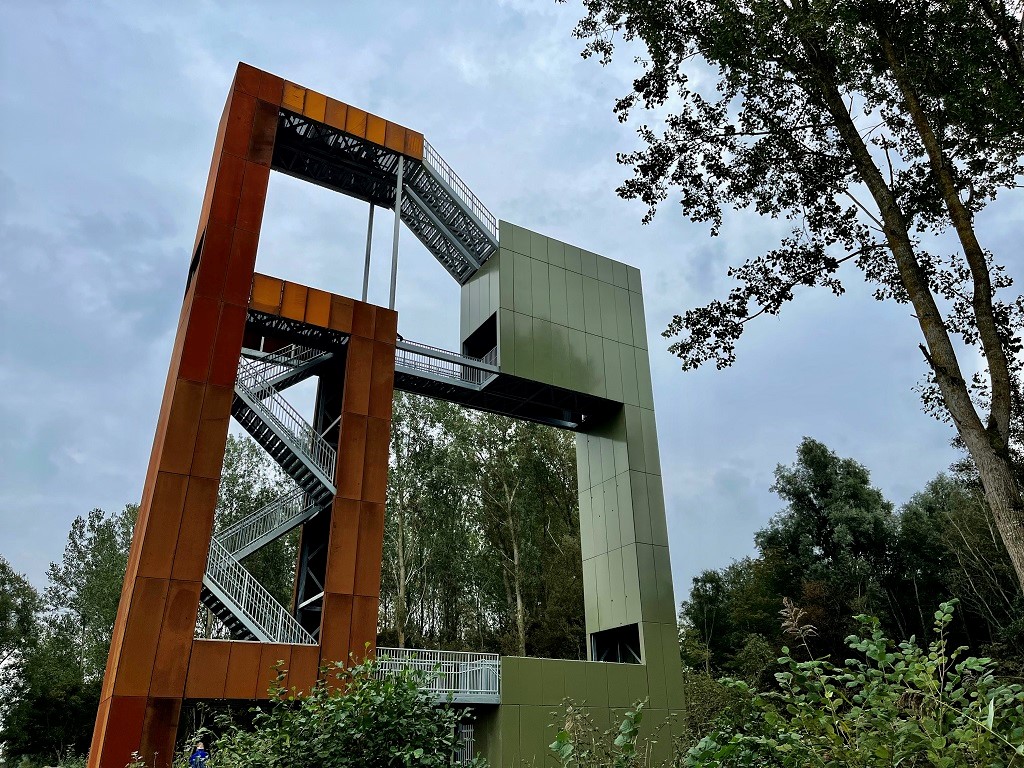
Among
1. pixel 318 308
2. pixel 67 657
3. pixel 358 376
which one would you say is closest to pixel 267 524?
pixel 358 376

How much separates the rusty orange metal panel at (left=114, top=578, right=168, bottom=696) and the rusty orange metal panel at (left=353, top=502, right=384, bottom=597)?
14.2ft

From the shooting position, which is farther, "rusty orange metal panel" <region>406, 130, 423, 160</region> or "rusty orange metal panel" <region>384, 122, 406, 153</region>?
"rusty orange metal panel" <region>406, 130, 423, 160</region>

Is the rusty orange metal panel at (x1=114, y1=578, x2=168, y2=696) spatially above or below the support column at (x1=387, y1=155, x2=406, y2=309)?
below

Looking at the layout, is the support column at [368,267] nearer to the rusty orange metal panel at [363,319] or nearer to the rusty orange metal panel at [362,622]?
the rusty orange metal panel at [363,319]

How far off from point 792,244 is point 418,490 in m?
27.0

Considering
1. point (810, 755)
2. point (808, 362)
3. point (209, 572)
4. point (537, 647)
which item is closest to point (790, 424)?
point (808, 362)

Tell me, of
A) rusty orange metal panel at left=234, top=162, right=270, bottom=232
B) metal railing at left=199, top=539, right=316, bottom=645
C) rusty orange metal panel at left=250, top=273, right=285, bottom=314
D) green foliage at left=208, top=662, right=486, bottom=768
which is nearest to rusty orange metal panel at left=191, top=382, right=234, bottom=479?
metal railing at left=199, top=539, right=316, bottom=645

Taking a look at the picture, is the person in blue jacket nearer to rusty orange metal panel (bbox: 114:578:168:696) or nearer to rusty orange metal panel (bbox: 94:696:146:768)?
rusty orange metal panel (bbox: 94:696:146:768)

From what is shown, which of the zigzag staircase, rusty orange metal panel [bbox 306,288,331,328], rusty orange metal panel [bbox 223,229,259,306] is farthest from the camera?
rusty orange metal panel [bbox 306,288,331,328]

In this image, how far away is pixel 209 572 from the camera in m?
16.5

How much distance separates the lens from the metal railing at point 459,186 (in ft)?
→ 75.5

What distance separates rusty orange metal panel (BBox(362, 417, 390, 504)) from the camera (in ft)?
61.7

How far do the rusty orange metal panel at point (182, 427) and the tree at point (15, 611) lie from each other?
24.6 metres

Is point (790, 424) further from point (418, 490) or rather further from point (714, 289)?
point (714, 289)
